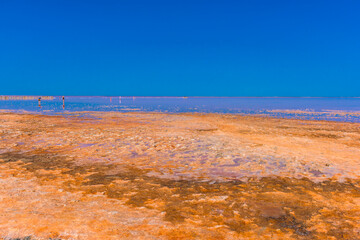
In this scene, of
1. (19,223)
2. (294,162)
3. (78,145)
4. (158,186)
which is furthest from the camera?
(78,145)

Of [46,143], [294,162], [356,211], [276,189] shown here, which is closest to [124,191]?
[276,189]

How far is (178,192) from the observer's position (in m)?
5.17

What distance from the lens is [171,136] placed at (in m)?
12.2

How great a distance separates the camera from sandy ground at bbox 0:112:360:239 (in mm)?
3645

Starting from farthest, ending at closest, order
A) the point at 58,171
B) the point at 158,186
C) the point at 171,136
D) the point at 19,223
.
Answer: the point at 171,136 < the point at 58,171 < the point at 158,186 < the point at 19,223

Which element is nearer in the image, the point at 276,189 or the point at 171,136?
the point at 276,189

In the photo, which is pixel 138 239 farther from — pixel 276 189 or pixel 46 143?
pixel 46 143

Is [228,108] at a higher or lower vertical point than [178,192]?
lower

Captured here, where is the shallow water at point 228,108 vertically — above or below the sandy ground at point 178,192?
below

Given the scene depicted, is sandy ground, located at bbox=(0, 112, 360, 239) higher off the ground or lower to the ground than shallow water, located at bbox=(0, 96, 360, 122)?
higher

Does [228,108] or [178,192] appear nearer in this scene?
[178,192]

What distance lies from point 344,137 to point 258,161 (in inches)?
305

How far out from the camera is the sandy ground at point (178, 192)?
3.64m

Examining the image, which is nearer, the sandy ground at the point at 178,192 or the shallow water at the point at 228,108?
the sandy ground at the point at 178,192
